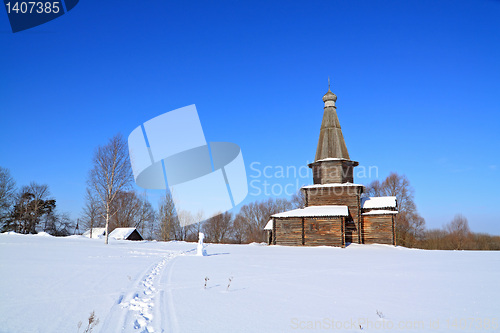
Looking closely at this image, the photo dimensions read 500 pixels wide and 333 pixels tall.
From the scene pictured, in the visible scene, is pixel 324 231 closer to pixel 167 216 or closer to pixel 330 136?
pixel 330 136

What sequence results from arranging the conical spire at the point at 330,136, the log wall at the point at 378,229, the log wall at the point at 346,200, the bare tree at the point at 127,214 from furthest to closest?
the bare tree at the point at 127,214 → the conical spire at the point at 330,136 → the log wall at the point at 346,200 → the log wall at the point at 378,229

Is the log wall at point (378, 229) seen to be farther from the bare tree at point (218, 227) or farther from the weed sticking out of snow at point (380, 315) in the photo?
the bare tree at point (218, 227)

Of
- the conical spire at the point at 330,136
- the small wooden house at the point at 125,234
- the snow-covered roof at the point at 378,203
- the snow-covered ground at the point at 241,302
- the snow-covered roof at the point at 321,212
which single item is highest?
the conical spire at the point at 330,136

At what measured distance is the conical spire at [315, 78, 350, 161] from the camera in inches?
1144

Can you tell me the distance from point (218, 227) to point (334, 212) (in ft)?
125

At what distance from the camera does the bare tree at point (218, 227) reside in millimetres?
58938

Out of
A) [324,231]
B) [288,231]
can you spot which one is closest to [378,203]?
[324,231]

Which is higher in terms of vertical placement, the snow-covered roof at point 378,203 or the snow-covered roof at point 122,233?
the snow-covered roof at point 378,203

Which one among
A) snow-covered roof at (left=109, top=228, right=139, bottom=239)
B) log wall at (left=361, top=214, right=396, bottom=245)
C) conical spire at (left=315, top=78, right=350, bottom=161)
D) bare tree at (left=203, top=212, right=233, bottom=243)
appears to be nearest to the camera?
log wall at (left=361, top=214, right=396, bottom=245)

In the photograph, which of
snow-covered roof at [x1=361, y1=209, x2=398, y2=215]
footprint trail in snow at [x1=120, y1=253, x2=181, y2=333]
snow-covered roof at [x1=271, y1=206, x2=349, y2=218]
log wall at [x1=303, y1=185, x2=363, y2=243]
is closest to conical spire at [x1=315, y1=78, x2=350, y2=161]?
log wall at [x1=303, y1=185, x2=363, y2=243]

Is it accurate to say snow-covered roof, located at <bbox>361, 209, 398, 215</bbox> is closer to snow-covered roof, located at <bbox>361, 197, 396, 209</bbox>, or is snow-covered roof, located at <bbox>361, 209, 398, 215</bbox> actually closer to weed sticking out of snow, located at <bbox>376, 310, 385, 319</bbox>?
snow-covered roof, located at <bbox>361, 197, 396, 209</bbox>

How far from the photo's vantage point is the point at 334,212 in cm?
2481

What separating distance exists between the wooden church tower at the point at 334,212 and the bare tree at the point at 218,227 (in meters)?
33.3

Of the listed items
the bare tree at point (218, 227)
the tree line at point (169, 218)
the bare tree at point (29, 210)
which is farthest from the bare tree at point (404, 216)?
the bare tree at point (29, 210)
